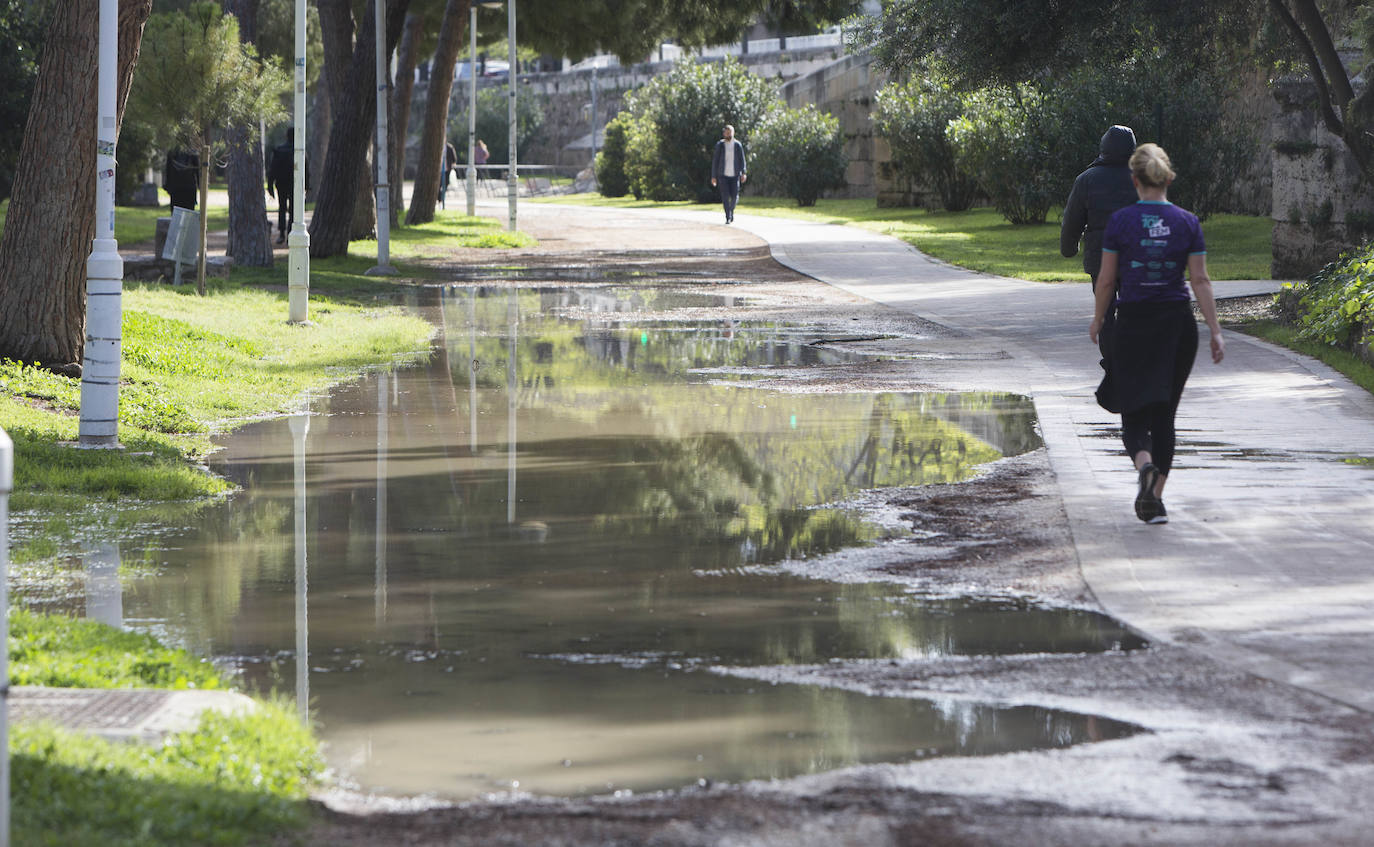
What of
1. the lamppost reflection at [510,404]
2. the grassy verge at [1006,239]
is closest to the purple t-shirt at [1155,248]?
the lamppost reflection at [510,404]

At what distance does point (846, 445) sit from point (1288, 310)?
25.4ft

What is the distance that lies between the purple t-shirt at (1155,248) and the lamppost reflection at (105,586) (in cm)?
473

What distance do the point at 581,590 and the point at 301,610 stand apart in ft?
3.66

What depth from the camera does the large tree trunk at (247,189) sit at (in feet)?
75.7

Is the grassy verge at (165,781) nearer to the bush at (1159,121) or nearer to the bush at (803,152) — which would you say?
the bush at (1159,121)

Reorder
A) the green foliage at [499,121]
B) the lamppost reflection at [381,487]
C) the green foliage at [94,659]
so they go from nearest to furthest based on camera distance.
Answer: the green foliage at [94,659] < the lamppost reflection at [381,487] < the green foliage at [499,121]

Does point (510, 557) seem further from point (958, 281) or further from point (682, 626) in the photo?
point (958, 281)

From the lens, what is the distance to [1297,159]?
20.2 meters

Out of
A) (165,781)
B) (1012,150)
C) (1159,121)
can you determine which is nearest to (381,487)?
(165,781)

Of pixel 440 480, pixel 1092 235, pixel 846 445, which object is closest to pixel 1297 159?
pixel 1092 235

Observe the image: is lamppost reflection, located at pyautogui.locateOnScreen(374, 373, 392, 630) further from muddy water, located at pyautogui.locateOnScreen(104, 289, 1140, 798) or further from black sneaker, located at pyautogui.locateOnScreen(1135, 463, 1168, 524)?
black sneaker, located at pyautogui.locateOnScreen(1135, 463, 1168, 524)

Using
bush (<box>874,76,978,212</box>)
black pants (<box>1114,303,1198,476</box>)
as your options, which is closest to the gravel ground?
black pants (<box>1114,303,1198,476</box>)

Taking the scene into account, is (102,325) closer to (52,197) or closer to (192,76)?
(52,197)

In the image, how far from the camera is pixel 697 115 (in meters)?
54.9
